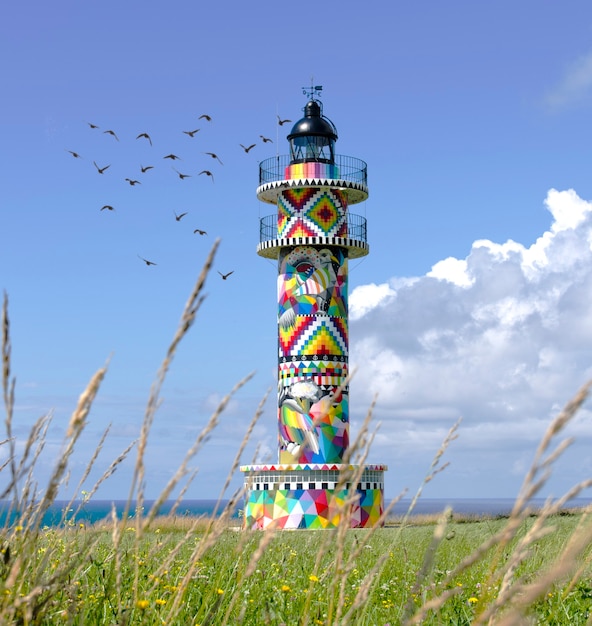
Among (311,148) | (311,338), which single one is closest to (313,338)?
(311,338)

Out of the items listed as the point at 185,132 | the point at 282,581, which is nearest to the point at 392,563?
the point at 282,581

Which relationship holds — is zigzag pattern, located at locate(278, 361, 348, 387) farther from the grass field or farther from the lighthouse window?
the grass field

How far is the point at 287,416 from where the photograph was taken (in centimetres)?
2388

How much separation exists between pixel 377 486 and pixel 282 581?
63.2 ft

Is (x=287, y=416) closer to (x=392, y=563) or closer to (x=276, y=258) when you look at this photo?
(x=276, y=258)

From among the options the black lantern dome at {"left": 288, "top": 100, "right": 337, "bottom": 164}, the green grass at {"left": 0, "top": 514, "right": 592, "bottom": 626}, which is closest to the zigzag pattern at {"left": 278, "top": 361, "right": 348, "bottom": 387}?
the black lantern dome at {"left": 288, "top": 100, "right": 337, "bottom": 164}

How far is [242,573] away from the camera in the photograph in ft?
17.5

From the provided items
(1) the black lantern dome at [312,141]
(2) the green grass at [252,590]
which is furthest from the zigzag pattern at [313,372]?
(2) the green grass at [252,590]

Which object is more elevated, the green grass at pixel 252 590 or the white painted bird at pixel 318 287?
the white painted bird at pixel 318 287

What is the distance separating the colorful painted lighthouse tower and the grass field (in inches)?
535

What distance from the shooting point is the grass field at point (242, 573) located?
1665 mm

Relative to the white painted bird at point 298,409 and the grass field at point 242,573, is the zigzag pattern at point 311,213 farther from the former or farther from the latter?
the grass field at point 242,573

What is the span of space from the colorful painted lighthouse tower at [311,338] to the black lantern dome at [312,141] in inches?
7.6

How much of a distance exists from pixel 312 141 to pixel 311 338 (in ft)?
19.6
